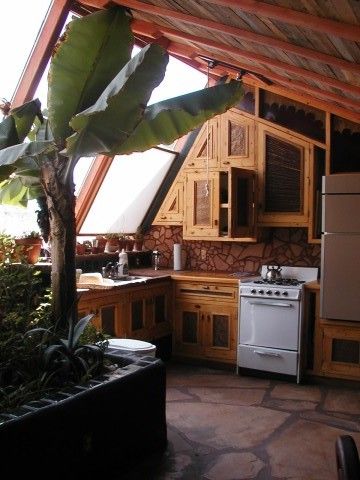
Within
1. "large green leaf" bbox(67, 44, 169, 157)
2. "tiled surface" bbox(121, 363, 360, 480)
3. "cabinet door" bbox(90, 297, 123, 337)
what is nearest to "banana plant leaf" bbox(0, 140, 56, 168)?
"large green leaf" bbox(67, 44, 169, 157)

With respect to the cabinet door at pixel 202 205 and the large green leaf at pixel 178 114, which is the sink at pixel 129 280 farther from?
the large green leaf at pixel 178 114

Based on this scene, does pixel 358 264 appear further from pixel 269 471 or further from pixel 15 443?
pixel 15 443

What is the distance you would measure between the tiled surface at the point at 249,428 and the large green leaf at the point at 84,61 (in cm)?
235

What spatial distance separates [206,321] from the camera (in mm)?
5820

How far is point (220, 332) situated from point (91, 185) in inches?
87.3

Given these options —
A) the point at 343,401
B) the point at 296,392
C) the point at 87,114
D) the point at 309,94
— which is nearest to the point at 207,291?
the point at 296,392

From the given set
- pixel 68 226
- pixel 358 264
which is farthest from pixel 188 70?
pixel 68 226

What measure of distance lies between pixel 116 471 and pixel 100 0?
3571 mm

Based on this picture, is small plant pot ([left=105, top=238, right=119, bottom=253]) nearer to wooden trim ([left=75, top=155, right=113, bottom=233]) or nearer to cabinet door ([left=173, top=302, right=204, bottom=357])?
wooden trim ([left=75, top=155, right=113, bottom=233])

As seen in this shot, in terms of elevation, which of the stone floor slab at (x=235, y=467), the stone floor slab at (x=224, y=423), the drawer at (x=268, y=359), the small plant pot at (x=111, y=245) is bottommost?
the stone floor slab at (x=235, y=467)

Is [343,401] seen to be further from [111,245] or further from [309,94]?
[111,245]

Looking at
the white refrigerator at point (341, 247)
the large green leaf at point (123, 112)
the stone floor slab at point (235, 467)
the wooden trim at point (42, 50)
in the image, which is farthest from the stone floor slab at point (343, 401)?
the wooden trim at point (42, 50)

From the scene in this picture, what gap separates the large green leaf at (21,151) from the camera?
2774 mm

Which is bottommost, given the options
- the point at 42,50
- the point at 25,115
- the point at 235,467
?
the point at 235,467
